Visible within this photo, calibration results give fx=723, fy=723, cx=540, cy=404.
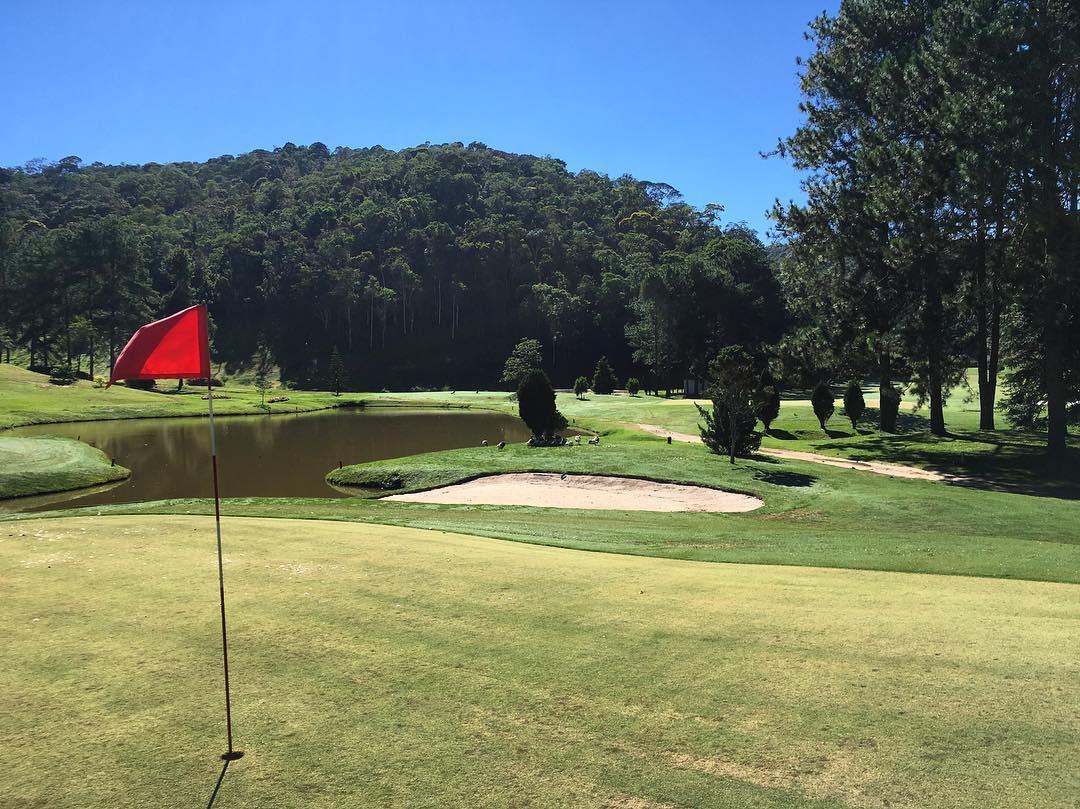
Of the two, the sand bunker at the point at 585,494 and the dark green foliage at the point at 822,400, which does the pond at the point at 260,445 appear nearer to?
the sand bunker at the point at 585,494

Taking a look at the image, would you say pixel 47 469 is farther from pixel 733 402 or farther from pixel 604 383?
pixel 604 383

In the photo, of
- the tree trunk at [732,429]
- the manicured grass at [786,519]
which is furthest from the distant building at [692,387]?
the manicured grass at [786,519]

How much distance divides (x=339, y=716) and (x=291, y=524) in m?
11.7

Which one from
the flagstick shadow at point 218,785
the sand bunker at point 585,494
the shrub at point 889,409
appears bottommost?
the sand bunker at point 585,494

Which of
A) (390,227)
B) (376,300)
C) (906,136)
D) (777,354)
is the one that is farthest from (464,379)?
(906,136)

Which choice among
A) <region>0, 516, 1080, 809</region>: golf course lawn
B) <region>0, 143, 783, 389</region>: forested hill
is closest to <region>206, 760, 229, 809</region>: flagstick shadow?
<region>0, 516, 1080, 809</region>: golf course lawn

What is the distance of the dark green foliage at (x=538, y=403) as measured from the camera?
39531 mm

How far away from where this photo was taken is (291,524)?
17547 millimetres

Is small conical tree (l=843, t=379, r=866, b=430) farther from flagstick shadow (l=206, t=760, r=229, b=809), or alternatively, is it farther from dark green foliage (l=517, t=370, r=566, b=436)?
flagstick shadow (l=206, t=760, r=229, b=809)

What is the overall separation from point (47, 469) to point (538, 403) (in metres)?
23.8

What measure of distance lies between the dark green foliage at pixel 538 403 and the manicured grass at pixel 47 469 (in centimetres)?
2034

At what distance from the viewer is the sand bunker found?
25375 mm

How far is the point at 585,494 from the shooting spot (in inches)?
1095

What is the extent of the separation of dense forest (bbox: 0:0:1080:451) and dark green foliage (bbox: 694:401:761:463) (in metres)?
9.87
